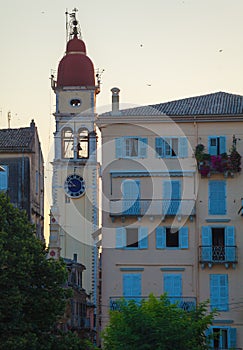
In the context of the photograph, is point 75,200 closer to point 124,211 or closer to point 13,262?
point 124,211

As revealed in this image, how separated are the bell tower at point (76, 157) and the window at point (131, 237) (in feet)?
95.4

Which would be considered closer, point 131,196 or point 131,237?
point 131,237

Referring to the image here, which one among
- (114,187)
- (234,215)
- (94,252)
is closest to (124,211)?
(114,187)

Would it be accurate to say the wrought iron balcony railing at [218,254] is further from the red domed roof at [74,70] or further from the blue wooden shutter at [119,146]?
the red domed roof at [74,70]

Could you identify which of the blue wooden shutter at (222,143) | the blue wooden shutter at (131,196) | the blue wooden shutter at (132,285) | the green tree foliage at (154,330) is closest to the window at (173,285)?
the blue wooden shutter at (132,285)

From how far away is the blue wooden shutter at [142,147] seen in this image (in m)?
73.5

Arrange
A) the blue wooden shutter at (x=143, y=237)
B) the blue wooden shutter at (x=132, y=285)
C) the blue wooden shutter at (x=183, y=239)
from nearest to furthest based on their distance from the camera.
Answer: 1. the blue wooden shutter at (x=132, y=285)
2. the blue wooden shutter at (x=183, y=239)
3. the blue wooden shutter at (x=143, y=237)

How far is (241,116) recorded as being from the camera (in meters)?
72.9

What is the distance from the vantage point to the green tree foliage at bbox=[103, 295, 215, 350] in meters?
55.0

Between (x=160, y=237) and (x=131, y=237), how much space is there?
5.91ft

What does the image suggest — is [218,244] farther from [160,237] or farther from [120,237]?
[120,237]

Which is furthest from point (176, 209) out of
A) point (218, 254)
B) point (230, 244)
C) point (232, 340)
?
point (232, 340)

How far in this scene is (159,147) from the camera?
7356 centimetres

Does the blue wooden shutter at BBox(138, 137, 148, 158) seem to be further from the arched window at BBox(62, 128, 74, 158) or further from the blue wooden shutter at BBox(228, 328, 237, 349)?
the arched window at BBox(62, 128, 74, 158)
